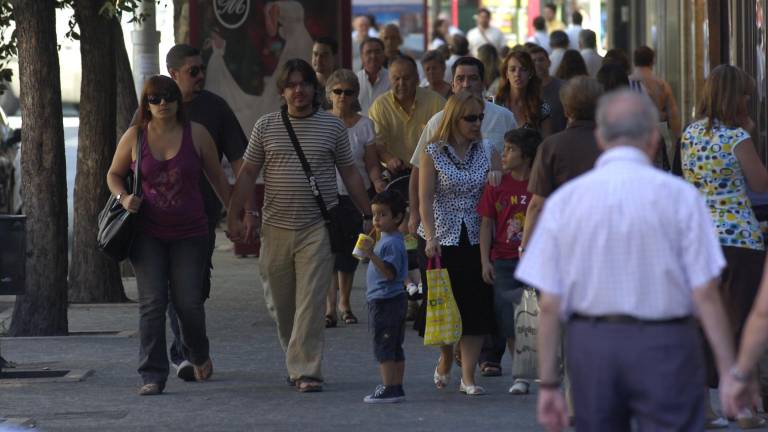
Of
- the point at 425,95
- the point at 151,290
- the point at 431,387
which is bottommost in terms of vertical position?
the point at 431,387

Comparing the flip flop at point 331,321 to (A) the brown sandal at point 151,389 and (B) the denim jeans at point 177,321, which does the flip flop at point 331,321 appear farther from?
(A) the brown sandal at point 151,389

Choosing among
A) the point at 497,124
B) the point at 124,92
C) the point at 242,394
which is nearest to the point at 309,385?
the point at 242,394

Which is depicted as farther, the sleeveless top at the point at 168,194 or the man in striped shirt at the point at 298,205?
the man in striped shirt at the point at 298,205

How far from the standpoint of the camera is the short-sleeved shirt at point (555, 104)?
449 inches

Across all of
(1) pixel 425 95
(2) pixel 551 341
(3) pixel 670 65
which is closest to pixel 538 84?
(1) pixel 425 95

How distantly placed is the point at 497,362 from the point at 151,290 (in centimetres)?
200

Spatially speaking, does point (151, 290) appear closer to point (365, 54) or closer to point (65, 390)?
point (65, 390)

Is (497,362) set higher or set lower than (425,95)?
lower

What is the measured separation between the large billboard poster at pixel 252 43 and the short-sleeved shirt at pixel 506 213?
21.8 feet

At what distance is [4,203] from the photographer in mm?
17016

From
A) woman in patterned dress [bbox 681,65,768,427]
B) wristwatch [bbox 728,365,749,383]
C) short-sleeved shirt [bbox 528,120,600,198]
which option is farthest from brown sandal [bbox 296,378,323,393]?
wristwatch [bbox 728,365,749,383]

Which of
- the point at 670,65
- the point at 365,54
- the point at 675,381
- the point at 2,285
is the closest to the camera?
the point at 675,381

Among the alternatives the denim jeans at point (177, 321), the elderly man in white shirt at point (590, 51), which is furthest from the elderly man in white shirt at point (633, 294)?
the elderly man in white shirt at point (590, 51)

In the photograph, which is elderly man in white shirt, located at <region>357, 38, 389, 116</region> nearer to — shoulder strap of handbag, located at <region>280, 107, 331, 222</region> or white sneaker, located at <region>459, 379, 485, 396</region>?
shoulder strap of handbag, located at <region>280, 107, 331, 222</region>
